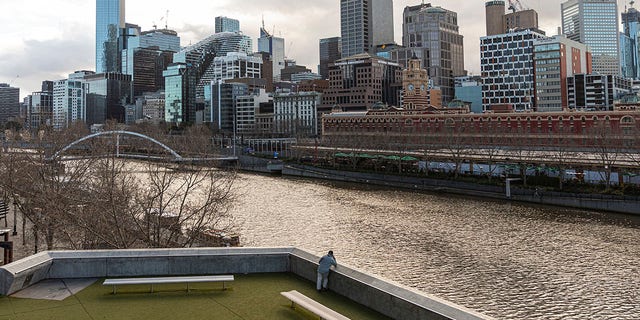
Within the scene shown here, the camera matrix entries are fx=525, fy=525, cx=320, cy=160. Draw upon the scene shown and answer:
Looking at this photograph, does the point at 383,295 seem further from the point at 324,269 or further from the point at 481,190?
the point at 481,190

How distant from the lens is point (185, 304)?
11719 millimetres

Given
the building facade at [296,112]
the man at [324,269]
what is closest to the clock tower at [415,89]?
the building facade at [296,112]

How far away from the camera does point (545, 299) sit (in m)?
21.7

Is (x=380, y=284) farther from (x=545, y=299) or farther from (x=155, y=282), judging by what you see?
(x=545, y=299)

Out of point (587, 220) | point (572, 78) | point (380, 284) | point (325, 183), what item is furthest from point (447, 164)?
point (572, 78)

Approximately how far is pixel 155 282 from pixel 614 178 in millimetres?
50773

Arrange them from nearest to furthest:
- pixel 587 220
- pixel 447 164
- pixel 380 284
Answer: pixel 380 284
pixel 587 220
pixel 447 164

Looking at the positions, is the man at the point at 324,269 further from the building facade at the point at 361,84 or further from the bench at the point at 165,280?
the building facade at the point at 361,84

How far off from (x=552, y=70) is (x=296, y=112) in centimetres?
7895

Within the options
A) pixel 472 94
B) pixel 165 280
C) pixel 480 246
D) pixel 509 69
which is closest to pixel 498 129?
pixel 509 69

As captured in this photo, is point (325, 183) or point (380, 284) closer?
point (380, 284)

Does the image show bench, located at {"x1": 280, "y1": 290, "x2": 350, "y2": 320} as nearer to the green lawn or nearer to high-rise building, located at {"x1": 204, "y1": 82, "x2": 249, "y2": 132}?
the green lawn

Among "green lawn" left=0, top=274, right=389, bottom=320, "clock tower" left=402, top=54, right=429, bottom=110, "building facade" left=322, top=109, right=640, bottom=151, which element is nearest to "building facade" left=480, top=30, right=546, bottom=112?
"clock tower" left=402, top=54, right=429, bottom=110

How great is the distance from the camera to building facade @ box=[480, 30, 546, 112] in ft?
440
